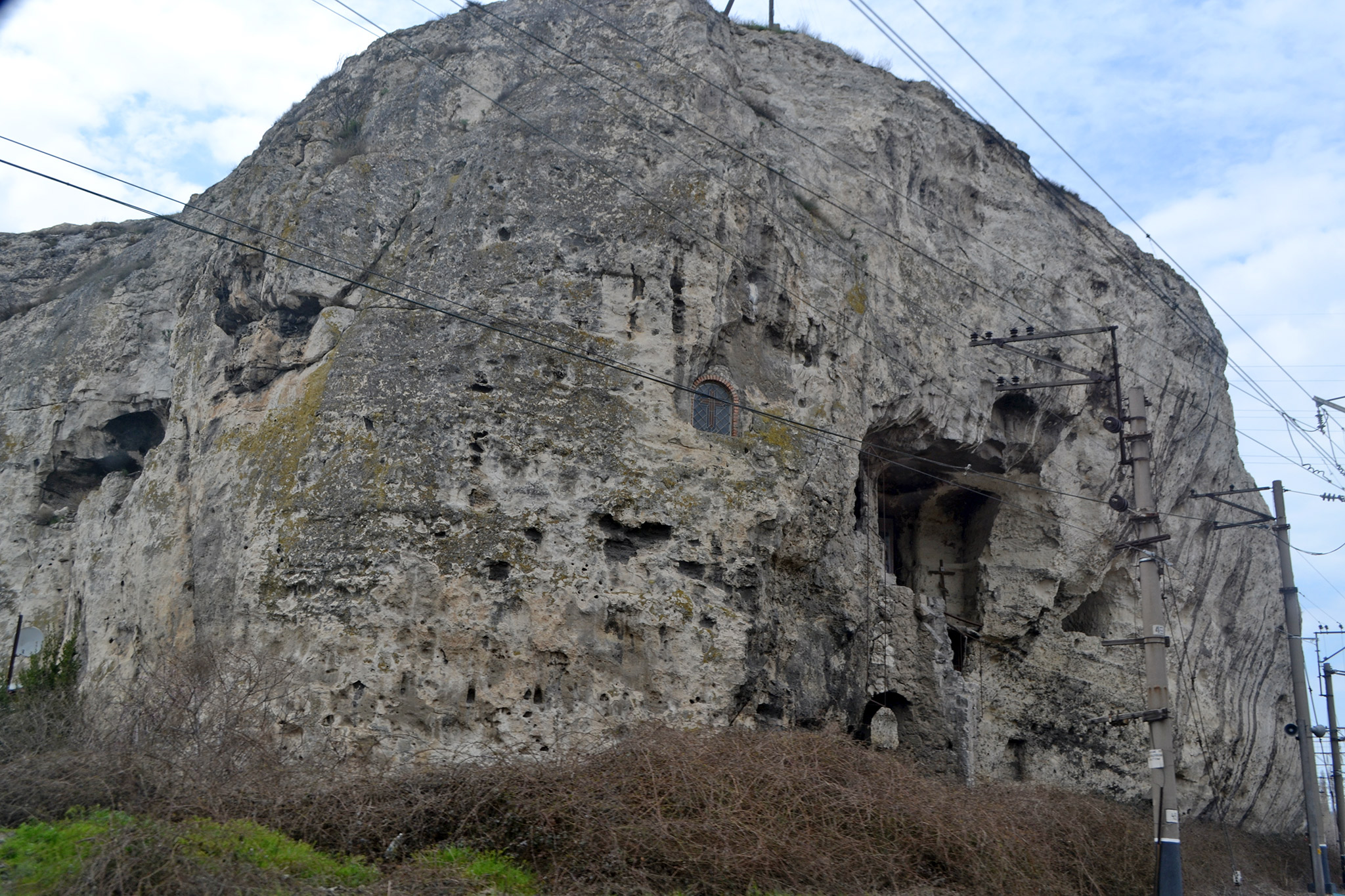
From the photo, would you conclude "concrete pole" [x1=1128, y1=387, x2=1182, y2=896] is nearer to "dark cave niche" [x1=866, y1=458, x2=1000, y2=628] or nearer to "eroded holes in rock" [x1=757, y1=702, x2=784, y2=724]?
"eroded holes in rock" [x1=757, y1=702, x2=784, y2=724]

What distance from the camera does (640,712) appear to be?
13227 mm

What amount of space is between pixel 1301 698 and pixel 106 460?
2148cm

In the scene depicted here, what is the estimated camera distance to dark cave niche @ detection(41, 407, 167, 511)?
20.5 metres

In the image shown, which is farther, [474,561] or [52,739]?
[474,561]

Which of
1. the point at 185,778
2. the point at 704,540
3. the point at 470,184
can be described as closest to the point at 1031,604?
the point at 704,540

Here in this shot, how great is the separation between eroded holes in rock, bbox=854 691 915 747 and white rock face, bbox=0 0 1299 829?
0.26 ft

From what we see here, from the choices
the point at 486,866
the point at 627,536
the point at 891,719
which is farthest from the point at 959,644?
A: the point at 486,866

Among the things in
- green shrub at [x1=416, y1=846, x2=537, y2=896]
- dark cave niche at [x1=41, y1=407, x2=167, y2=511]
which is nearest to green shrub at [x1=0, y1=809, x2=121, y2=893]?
green shrub at [x1=416, y1=846, x2=537, y2=896]

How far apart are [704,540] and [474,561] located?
9.49ft

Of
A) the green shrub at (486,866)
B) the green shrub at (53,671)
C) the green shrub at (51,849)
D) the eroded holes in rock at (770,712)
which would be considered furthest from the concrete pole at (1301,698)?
the green shrub at (53,671)

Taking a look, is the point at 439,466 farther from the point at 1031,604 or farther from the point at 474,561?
the point at 1031,604

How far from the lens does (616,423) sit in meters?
14.3

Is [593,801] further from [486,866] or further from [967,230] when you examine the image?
[967,230]

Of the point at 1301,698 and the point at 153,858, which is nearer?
the point at 153,858
